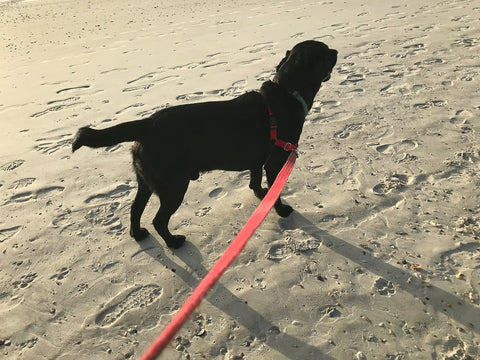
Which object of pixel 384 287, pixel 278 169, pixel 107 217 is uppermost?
pixel 278 169

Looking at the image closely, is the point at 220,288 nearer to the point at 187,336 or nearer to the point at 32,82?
the point at 187,336

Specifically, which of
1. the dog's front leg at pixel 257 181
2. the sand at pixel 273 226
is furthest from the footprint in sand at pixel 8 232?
the dog's front leg at pixel 257 181

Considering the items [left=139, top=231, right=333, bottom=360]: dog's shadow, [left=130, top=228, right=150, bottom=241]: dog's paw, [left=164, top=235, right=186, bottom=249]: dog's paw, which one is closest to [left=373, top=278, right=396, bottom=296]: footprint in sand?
[left=139, top=231, right=333, bottom=360]: dog's shadow

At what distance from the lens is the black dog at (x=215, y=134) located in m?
2.66

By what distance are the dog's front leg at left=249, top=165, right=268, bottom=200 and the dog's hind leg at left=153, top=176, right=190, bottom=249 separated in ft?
2.39

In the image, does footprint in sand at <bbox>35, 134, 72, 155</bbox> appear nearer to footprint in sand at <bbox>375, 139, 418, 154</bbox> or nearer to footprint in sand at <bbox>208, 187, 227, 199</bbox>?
footprint in sand at <bbox>208, 187, 227, 199</bbox>

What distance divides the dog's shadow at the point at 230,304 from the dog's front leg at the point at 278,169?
848 mm

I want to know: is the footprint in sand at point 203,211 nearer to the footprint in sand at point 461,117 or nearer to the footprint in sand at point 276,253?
the footprint in sand at point 276,253

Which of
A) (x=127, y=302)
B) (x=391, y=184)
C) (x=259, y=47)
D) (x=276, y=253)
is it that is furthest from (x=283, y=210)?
(x=259, y=47)

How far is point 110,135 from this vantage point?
8.51 feet

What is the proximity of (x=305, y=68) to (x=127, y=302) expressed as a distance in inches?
91.7

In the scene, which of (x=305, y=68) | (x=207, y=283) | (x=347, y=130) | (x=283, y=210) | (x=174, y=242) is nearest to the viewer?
(x=207, y=283)

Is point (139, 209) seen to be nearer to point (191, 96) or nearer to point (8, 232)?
point (8, 232)

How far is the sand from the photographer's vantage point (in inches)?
92.8
